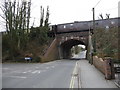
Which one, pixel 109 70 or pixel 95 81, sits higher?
pixel 109 70

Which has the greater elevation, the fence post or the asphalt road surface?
the fence post

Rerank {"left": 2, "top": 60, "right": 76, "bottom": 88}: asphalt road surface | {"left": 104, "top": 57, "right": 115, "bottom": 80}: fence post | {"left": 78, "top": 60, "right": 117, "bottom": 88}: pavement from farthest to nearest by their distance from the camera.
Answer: {"left": 104, "top": 57, "right": 115, "bottom": 80}: fence post, {"left": 78, "top": 60, "right": 117, "bottom": 88}: pavement, {"left": 2, "top": 60, "right": 76, "bottom": 88}: asphalt road surface

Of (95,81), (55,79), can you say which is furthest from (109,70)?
(55,79)

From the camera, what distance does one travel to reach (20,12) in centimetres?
5069

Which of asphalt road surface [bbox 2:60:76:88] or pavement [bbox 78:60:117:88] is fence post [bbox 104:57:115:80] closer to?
pavement [bbox 78:60:117:88]

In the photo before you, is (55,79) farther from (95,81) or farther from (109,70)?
(109,70)

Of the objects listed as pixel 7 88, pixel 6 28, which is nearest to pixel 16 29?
pixel 6 28

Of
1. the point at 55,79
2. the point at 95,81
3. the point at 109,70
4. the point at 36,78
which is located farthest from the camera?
the point at 36,78

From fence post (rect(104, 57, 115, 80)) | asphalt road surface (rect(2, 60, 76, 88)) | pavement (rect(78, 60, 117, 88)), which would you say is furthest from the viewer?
fence post (rect(104, 57, 115, 80))

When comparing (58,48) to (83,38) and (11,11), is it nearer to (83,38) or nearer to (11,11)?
(83,38)

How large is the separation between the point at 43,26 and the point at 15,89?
50.2 metres

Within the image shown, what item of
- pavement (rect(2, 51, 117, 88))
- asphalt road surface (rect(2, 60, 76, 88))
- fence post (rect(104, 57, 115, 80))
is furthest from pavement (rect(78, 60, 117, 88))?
asphalt road surface (rect(2, 60, 76, 88))

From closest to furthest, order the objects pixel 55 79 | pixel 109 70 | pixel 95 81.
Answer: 1. pixel 95 81
2. pixel 109 70
3. pixel 55 79

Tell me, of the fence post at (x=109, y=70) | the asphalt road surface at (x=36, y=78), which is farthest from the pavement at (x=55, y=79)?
the fence post at (x=109, y=70)
